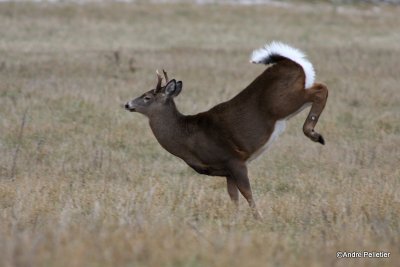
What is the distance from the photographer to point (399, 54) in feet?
81.9

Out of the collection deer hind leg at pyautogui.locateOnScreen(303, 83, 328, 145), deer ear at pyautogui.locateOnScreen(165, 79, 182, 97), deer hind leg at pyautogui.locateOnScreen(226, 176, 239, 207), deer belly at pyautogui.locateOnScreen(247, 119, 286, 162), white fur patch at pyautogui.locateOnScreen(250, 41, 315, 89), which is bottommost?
deer hind leg at pyautogui.locateOnScreen(226, 176, 239, 207)

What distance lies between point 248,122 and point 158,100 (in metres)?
1.05

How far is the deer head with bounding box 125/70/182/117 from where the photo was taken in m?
9.63

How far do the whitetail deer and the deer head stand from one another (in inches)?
8.7

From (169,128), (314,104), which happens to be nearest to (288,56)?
(314,104)

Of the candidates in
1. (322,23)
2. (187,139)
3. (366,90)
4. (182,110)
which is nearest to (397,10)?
(322,23)

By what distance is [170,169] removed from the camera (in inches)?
460

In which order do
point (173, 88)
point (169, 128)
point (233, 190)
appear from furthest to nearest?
1. point (173, 88)
2. point (169, 128)
3. point (233, 190)

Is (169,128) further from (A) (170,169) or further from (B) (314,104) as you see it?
(A) (170,169)

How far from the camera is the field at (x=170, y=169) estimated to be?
6230mm

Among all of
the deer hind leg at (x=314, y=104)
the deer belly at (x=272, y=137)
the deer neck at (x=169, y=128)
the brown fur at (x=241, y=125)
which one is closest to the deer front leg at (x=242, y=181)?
the brown fur at (x=241, y=125)

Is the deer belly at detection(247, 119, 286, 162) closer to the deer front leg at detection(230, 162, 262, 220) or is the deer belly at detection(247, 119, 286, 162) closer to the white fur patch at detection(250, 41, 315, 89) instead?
the deer front leg at detection(230, 162, 262, 220)

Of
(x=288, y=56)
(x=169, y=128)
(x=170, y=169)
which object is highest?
(x=288, y=56)

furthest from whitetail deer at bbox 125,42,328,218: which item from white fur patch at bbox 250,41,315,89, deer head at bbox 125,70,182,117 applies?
deer head at bbox 125,70,182,117
